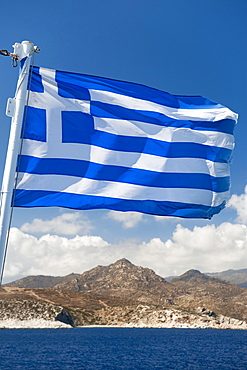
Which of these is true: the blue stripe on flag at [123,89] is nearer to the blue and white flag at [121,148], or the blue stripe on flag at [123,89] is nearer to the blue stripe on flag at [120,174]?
the blue and white flag at [121,148]

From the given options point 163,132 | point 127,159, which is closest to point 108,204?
point 127,159

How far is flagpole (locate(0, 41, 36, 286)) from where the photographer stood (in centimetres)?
805

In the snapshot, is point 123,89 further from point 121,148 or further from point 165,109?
point 121,148

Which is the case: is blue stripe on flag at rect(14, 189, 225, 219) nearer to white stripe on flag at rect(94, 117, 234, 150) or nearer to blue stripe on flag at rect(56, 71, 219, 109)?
white stripe on flag at rect(94, 117, 234, 150)

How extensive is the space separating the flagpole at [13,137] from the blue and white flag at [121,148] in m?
0.85

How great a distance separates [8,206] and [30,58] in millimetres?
3736

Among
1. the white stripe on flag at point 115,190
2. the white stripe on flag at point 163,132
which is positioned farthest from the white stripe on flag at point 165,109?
the white stripe on flag at point 115,190

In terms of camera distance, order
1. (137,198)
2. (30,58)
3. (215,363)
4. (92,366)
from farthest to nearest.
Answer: (215,363)
(92,366)
(137,198)
(30,58)

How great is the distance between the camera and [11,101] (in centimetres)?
869

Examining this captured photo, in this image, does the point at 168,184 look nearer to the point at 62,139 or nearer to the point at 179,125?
the point at 179,125

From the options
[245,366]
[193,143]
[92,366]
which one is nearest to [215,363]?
[245,366]

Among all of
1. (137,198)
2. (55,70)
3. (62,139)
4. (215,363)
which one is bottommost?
(215,363)

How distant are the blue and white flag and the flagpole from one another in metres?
0.85

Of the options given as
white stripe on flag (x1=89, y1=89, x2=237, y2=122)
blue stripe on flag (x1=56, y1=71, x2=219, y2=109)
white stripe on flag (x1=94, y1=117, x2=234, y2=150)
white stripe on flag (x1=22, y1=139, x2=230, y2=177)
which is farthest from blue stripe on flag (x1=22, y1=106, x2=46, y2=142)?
white stripe on flag (x1=89, y1=89, x2=237, y2=122)
